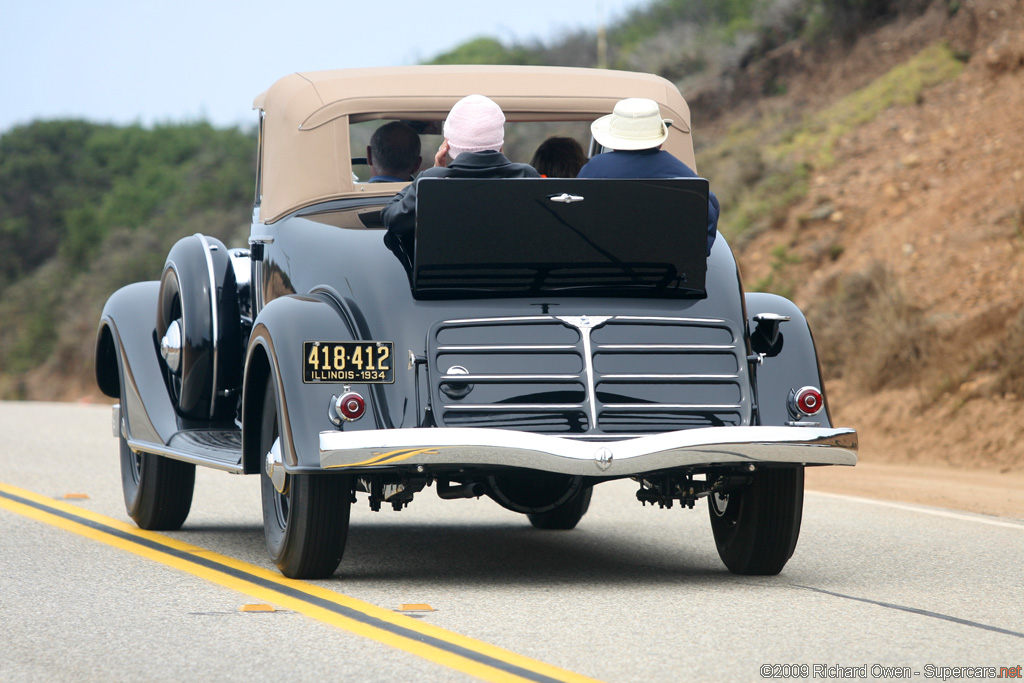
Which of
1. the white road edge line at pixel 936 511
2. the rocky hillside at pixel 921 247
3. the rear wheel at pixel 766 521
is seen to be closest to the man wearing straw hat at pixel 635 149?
the rear wheel at pixel 766 521

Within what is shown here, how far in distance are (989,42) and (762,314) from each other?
16139 millimetres

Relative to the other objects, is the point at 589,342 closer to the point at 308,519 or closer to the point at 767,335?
the point at 767,335

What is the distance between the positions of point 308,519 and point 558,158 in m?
2.51

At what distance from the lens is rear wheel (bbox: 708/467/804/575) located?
6520 mm

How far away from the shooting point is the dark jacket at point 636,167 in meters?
6.65

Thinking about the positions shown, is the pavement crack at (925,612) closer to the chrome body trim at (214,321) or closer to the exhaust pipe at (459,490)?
the exhaust pipe at (459,490)

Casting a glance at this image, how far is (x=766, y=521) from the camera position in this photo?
21.5ft

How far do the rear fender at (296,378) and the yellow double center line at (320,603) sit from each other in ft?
1.85

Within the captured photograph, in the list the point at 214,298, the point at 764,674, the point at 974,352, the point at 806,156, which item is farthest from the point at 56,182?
the point at 764,674

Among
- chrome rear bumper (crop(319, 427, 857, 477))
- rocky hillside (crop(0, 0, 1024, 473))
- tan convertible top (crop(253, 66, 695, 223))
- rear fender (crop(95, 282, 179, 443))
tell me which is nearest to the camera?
chrome rear bumper (crop(319, 427, 857, 477))

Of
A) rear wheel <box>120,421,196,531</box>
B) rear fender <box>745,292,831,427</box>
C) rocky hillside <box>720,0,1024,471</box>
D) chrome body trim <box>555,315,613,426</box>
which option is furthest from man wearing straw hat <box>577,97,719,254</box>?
rocky hillside <box>720,0,1024,471</box>

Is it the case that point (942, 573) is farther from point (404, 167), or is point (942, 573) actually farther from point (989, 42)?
point (989, 42)

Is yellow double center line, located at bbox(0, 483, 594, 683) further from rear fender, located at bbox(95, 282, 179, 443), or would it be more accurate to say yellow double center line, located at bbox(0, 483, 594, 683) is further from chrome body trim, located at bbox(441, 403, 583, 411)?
chrome body trim, located at bbox(441, 403, 583, 411)

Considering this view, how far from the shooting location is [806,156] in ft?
69.7
